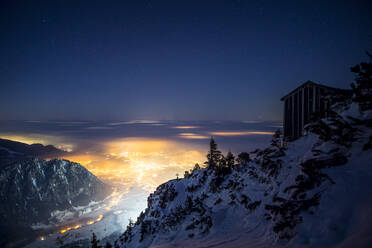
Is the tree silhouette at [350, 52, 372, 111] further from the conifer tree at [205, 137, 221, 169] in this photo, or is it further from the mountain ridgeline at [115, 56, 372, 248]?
the conifer tree at [205, 137, 221, 169]

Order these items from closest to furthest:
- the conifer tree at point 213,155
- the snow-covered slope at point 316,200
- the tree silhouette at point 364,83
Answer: the snow-covered slope at point 316,200
the tree silhouette at point 364,83
the conifer tree at point 213,155

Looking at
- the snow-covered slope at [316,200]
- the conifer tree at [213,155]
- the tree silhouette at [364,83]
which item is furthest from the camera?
the conifer tree at [213,155]

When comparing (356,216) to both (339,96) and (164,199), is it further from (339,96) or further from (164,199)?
(164,199)

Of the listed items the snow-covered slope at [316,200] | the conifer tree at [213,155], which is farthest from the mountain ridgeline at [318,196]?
the conifer tree at [213,155]

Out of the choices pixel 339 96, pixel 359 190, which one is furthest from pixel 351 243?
pixel 339 96

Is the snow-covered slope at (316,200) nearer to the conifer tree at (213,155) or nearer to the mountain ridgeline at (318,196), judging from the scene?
the mountain ridgeline at (318,196)

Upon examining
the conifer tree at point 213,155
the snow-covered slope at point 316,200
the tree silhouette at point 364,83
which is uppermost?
the tree silhouette at point 364,83

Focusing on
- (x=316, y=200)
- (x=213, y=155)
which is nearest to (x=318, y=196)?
(x=316, y=200)

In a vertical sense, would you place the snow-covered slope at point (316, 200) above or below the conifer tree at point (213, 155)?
above

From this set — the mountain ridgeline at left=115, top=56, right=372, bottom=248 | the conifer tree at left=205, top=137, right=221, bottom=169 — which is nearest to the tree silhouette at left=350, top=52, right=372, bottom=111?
the mountain ridgeline at left=115, top=56, right=372, bottom=248

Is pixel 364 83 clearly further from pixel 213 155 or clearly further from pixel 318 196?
pixel 213 155

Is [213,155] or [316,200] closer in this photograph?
[316,200]

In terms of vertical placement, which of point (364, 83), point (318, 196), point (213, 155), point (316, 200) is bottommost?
point (213, 155)

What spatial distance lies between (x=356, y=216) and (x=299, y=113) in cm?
1470
